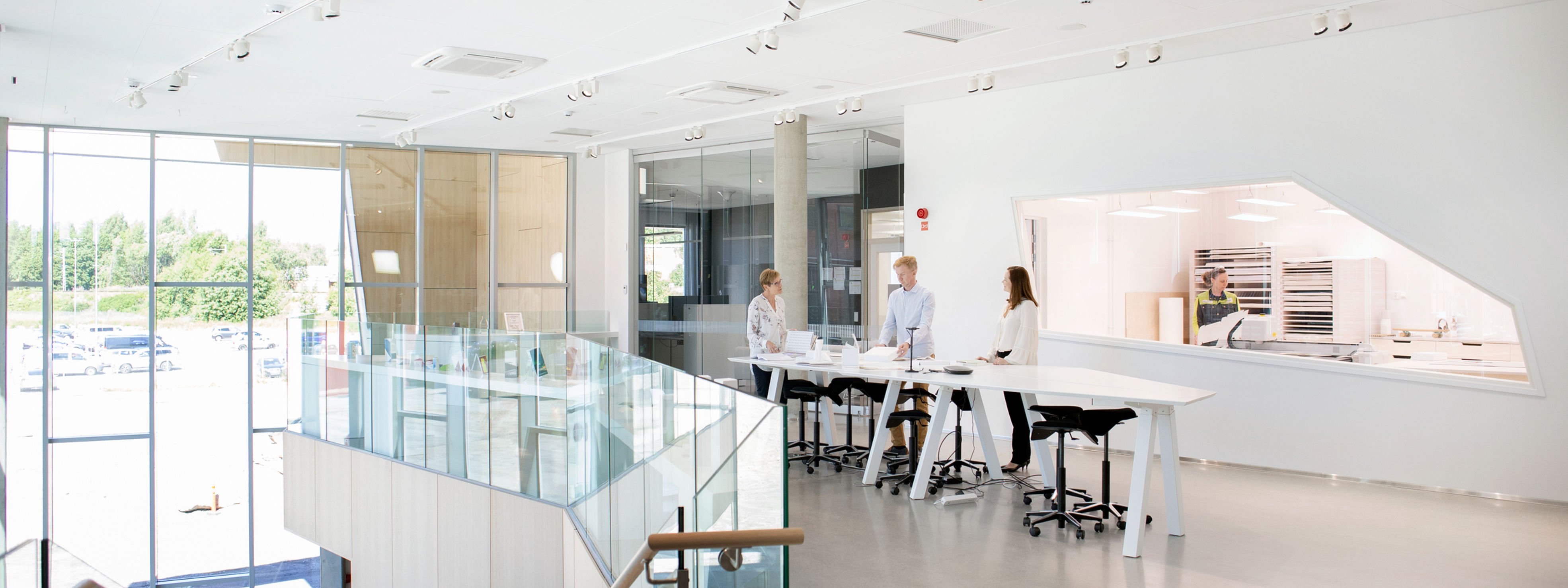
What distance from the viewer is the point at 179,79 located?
7219mm

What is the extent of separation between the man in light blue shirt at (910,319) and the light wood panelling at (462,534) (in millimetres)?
3108

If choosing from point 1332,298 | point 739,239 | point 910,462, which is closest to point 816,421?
point 910,462

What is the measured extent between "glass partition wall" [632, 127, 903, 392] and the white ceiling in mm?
520

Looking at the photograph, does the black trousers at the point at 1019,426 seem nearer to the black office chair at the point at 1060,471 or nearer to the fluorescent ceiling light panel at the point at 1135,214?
the black office chair at the point at 1060,471

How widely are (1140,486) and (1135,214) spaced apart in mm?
3404

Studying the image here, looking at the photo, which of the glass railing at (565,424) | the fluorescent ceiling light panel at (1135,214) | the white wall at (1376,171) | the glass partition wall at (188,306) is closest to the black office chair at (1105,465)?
the white wall at (1376,171)

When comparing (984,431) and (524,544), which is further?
(524,544)

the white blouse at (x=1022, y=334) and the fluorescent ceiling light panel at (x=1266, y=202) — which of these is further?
the fluorescent ceiling light panel at (x=1266, y=202)

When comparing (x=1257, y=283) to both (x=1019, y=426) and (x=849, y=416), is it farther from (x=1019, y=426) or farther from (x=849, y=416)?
(x=849, y=416)

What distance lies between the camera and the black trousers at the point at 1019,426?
6125 millimetres

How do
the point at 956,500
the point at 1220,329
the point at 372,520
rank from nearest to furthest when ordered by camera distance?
the point at 956,500, the point at 1220,329, the point at 372,520

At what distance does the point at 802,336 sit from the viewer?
7012 millimetres

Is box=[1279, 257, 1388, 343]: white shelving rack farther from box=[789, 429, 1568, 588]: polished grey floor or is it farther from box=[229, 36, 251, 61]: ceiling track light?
box=[229, 36, 251, 61]: ceiling track light

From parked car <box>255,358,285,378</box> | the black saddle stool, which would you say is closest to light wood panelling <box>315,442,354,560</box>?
parked car <box>255,358,285,378</box>
